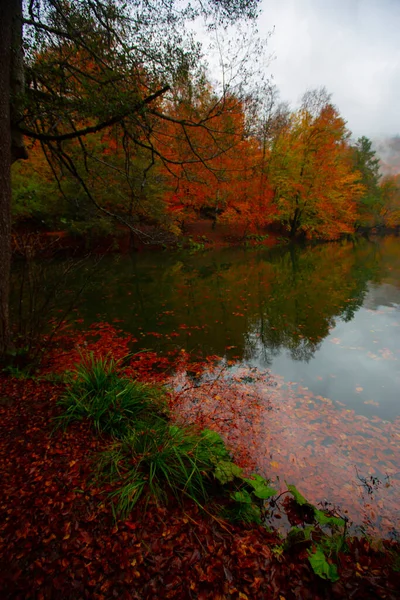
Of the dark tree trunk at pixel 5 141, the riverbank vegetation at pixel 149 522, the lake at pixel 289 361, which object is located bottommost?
the lake at pixel 289 361

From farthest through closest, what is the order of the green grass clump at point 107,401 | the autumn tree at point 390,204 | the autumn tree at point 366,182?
the autumn tree at point 390,204
the autumn tree at point 366,182
the green grass clump at point 107,401

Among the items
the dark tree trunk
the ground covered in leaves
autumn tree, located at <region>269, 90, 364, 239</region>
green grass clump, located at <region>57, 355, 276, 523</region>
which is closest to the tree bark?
the dark tree trunk

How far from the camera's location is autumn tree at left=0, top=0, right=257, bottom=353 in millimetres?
3496

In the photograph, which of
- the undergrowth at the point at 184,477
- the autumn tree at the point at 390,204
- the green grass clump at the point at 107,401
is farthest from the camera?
the autumn tree at the point at 390,204

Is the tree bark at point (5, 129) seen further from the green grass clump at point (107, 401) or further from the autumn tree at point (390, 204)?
the autumn tree at point (390, 204)

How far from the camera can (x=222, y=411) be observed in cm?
409

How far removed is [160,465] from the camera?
2463mm

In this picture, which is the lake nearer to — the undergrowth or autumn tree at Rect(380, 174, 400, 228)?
the undergrowth

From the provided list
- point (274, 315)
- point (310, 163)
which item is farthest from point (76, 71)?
point (310, 163)

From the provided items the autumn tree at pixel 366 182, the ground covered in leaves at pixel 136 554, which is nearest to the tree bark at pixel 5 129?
the ground covered in leaves at pixel 136 554

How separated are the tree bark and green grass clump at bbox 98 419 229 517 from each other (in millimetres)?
2753

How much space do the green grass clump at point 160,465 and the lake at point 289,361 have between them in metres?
0.83

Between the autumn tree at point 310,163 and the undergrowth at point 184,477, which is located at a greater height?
the autumn tree at point 310,163

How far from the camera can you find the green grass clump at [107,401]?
3109 mm
